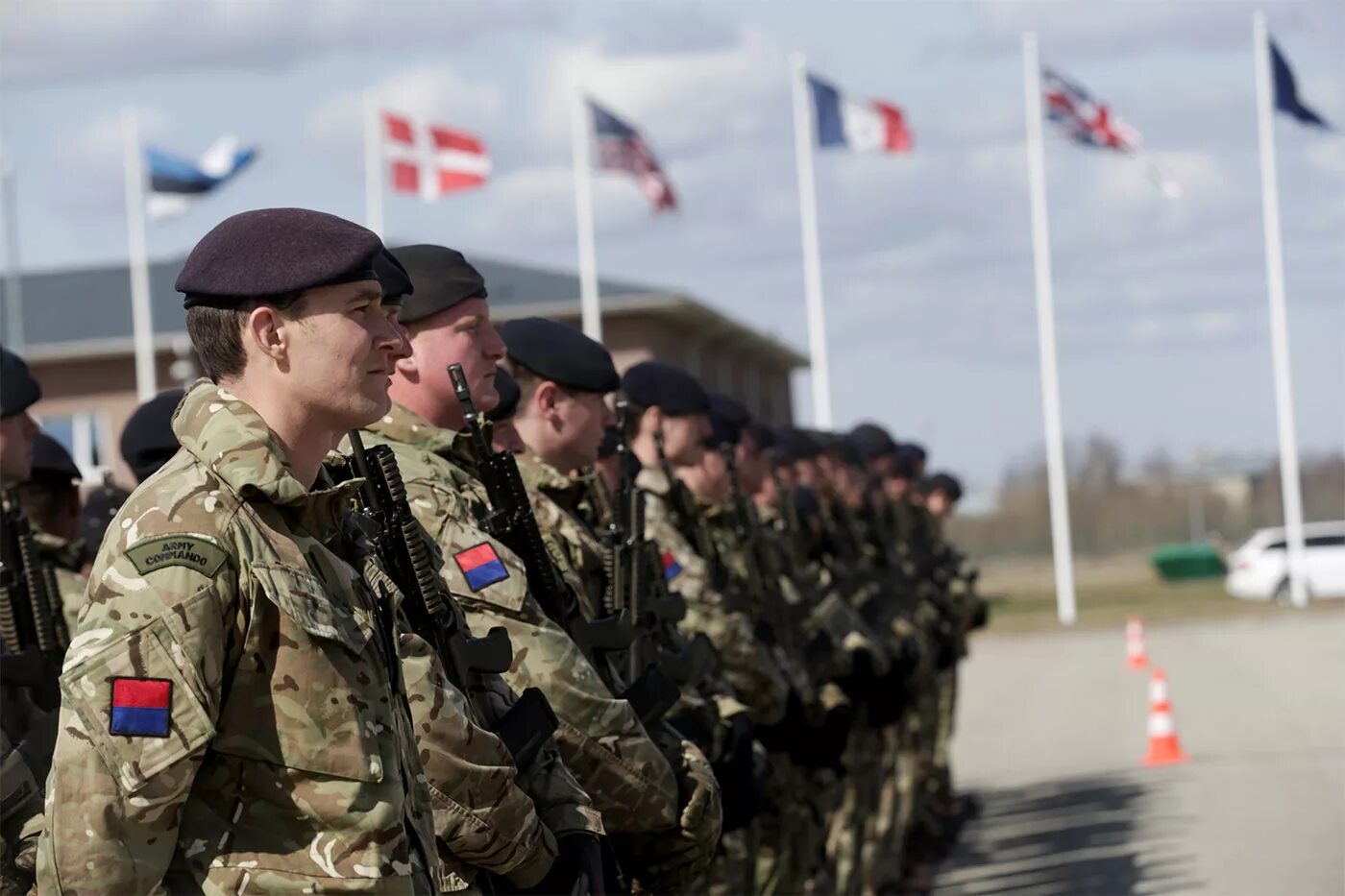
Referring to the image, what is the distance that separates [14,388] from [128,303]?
96.5ft

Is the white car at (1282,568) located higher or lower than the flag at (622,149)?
lower

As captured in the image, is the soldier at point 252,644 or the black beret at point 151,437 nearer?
the soldier at point 252,644

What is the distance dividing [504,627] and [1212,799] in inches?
373

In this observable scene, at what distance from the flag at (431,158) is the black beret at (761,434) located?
1491 centimetres

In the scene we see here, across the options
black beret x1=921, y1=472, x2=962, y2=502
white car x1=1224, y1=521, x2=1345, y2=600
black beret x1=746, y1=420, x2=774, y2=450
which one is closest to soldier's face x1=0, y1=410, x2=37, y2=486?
black beret x1=746, y1=420, x2=774, y2=450

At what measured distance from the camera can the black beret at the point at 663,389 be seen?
7.23 m

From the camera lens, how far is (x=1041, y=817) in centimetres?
1281

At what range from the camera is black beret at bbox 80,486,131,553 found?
Answer: 19.5ft

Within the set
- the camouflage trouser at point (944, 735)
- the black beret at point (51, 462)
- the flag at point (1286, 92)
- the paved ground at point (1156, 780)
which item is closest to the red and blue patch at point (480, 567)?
the black beret at point (51, 462)

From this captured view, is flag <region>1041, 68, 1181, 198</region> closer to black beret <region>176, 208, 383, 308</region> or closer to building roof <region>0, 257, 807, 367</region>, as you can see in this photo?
building roof <region>0, 257, 807, 367</region>

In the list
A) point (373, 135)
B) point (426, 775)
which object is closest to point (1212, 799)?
point (426, 775)

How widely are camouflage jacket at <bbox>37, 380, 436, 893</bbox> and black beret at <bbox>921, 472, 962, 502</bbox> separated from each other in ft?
40.0

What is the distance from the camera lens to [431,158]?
24609 millimetres

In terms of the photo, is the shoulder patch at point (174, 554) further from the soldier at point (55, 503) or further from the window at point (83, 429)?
the window at point (83, 429)
